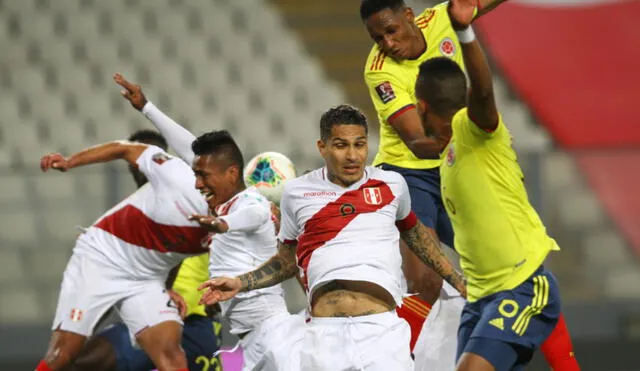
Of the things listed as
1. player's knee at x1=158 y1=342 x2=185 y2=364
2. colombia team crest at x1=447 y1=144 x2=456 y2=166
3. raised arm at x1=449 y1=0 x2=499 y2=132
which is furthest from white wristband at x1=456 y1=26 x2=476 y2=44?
player's knee at x1=158 y1=342 x2=185 y2=364

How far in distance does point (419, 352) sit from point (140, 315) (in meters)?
1.72

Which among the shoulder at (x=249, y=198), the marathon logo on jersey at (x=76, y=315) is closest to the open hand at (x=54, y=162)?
the marathon logo on jersey at (x=76, y=315)

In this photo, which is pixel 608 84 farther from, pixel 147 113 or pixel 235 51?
pixel 147 113

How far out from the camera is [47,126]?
44.1ft

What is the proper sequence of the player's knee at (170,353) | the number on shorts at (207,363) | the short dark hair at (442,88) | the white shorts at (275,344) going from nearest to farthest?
the white shorts at (275,344) < the short dark hair at (442,88) < the player's knee at (170,353) < the number on shorts at (207,363)

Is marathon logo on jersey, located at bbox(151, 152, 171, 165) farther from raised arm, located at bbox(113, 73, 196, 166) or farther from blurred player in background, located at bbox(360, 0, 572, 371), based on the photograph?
blurred player in background, located at bbox(360, 0, 572, 371)

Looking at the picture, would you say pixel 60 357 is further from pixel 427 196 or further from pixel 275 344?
pixel 427 196

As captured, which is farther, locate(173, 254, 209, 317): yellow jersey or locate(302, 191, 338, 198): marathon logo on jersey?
locate(173, 254, 209, 317): yellow jersey

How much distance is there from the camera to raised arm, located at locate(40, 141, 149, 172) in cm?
716

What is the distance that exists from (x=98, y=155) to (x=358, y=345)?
2574 mm

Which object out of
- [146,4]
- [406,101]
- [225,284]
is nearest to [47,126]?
[146,4]

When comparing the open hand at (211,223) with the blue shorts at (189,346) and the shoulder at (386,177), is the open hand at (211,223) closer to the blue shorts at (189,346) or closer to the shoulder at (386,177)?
the shoulder at (386,177)

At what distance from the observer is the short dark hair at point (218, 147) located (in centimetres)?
632

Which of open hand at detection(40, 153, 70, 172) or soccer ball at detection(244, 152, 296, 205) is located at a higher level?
open hand at detection(40, 153, 70, 172)
